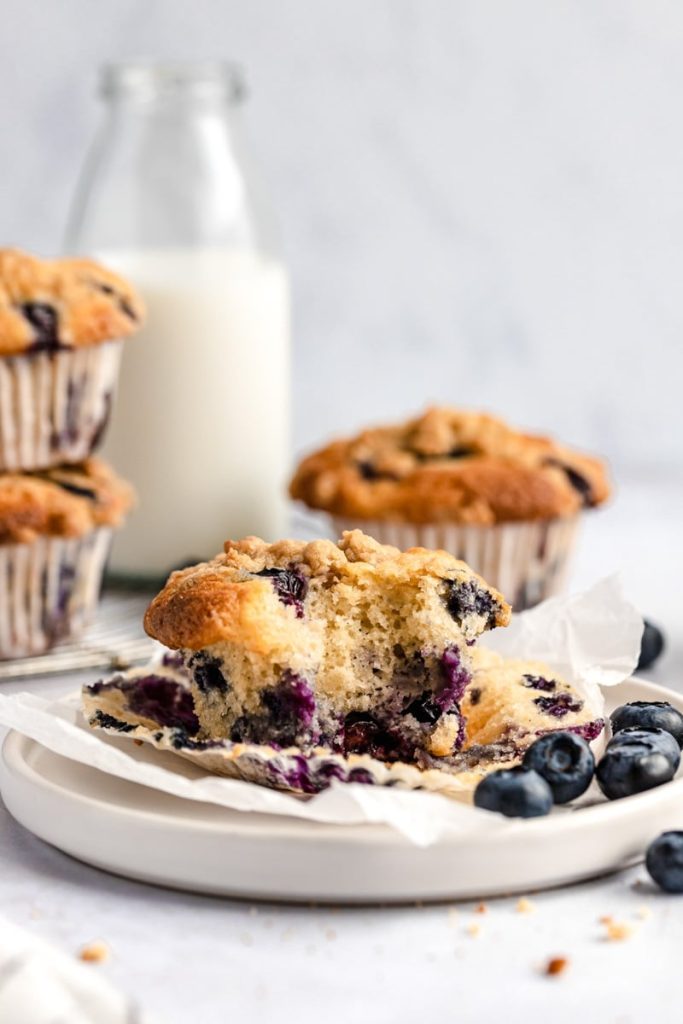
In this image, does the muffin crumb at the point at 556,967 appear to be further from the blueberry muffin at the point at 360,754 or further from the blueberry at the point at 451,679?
the blueberry at the point at 451,679

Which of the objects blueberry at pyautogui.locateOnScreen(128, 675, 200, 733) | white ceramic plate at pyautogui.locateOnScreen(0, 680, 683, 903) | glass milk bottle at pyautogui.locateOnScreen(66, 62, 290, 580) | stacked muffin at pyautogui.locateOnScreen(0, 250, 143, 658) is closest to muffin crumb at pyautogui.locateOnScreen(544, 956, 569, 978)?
white ceramic plate at pyautogui.locateOnScreen(0, 680, 683, 903)

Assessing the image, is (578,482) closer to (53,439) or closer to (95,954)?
(53,439)

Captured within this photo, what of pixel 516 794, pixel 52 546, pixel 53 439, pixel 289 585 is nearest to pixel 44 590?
pixel 52 546

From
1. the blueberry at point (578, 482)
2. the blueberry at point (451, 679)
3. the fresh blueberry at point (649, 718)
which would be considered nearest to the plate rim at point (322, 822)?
the fresh blueberry at point (649, 718)

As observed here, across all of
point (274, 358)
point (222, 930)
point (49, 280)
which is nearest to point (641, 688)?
point (222, 930)

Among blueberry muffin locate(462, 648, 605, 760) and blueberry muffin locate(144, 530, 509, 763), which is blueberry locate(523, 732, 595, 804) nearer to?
blueberry muffin locate(462, 648, 605, 760)

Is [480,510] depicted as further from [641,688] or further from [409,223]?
[409,223]

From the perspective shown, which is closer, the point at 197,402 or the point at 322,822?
the point at 322,822
